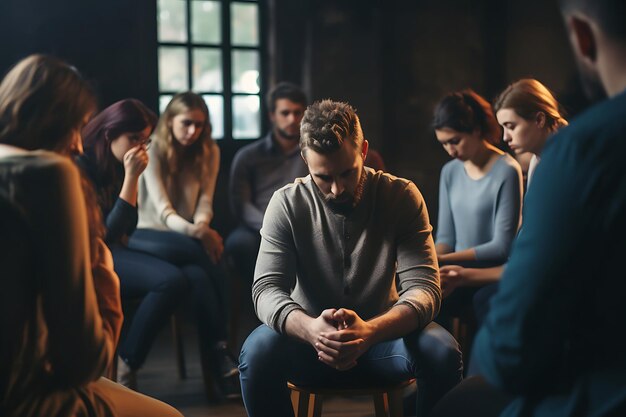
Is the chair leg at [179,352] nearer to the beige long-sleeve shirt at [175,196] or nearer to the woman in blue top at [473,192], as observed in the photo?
the beige long-sleeve shirt at [175,196]

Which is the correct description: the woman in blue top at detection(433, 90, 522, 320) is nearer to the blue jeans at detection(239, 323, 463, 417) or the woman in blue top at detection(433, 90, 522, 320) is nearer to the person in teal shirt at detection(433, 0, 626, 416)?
the blue jeans at detection(239, 323, 463, 417)

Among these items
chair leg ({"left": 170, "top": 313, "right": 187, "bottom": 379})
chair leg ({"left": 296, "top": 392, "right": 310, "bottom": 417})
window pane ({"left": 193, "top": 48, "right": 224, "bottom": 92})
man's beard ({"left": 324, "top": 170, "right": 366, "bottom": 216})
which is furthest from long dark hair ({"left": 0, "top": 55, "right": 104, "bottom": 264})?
window pane ({"left": 193, "top": 48, "right": 224, "bottom": 92})

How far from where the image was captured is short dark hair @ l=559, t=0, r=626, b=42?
1.29 meters

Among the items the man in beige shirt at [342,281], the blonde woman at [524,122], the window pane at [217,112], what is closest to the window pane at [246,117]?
the window pane at [217,112]

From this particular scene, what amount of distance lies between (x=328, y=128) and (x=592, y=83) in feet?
3.71

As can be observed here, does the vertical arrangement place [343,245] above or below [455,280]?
above

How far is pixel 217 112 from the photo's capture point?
6.00m

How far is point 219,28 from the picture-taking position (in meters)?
5.96

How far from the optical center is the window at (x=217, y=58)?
5.74 m

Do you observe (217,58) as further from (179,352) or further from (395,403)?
(395,403)

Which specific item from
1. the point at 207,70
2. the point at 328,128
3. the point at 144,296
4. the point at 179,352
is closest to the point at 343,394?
the point at 328,128

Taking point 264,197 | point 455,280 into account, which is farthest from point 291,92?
point 455,280

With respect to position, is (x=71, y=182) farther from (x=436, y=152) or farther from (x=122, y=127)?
(x=436, y=152)

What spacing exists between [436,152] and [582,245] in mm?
5193
